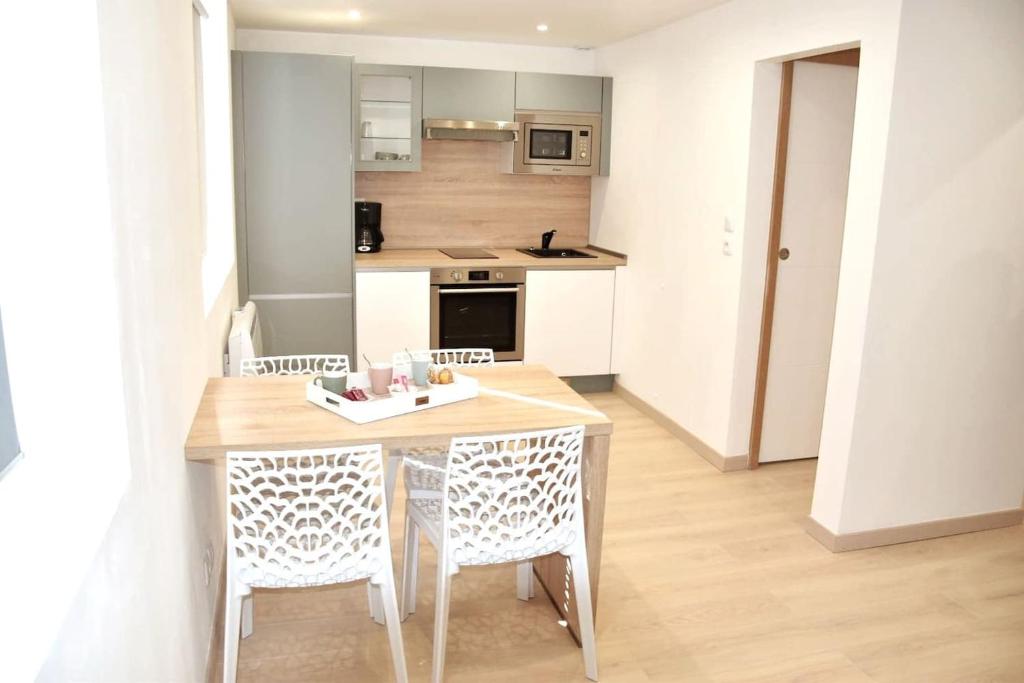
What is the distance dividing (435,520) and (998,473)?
2.72 meters

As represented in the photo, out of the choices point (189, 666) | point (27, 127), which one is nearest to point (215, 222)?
point (189, 666)

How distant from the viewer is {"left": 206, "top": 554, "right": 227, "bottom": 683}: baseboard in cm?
254

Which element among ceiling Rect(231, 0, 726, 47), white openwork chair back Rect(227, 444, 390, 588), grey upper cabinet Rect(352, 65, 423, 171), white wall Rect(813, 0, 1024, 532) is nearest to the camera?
white openwork chair back Rect(227, 444, 390, 588)

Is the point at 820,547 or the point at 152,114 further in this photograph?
the point at 820,547

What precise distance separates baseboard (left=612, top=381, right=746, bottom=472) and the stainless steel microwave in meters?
1.57

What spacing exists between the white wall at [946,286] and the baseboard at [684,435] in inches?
32.4

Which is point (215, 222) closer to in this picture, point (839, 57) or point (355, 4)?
point (355, 4)

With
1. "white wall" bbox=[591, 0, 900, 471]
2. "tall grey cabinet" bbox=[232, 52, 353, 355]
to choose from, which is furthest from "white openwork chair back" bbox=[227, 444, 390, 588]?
"tall grey cabinet" bbox=[232, 52, 353, 355]

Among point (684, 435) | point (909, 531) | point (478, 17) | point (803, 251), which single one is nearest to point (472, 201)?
point (478, 17)

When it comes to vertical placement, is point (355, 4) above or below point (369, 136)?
above

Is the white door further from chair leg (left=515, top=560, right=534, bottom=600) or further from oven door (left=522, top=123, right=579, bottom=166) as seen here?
chair leg (left=515, top=560, right=534, bottom=600)

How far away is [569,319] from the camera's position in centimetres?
554

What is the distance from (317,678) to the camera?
2.59 meters

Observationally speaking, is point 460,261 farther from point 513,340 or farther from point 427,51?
point 427,51
